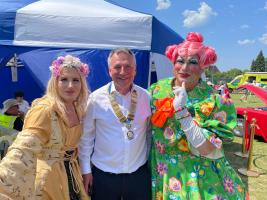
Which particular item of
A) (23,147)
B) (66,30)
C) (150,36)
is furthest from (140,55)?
(23,147)

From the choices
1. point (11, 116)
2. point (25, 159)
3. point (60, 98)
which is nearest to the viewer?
point (25, 159)

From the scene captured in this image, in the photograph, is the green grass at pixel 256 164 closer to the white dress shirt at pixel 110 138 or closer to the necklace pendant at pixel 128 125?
the white dress shirt at pixel 110 138

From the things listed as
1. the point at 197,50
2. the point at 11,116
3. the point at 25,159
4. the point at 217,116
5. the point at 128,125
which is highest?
the point at 197,50

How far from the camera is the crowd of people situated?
2.17 metres

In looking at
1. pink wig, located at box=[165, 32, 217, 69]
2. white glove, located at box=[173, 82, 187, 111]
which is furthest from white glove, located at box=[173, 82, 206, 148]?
pink wig, located at box=[165, 32, 217, 69]

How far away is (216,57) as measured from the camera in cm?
233

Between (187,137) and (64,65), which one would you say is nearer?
(187,137)

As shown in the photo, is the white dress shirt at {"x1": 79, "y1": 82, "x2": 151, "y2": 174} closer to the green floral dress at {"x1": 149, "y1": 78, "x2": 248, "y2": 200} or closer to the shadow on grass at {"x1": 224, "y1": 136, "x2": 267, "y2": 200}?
the green floral dress at {"x1": 149, "y1": 78, "x2": 248, "y2": 200}

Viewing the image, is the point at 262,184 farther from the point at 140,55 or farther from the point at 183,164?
the point at 183,164

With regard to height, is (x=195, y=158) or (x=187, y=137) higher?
(x=187, y=137)

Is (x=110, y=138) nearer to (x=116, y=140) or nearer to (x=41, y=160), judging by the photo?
(x=116, y=140)

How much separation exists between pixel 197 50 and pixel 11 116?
474cm

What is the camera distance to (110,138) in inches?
91.4

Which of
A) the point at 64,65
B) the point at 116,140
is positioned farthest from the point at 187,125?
the point at 64,65
